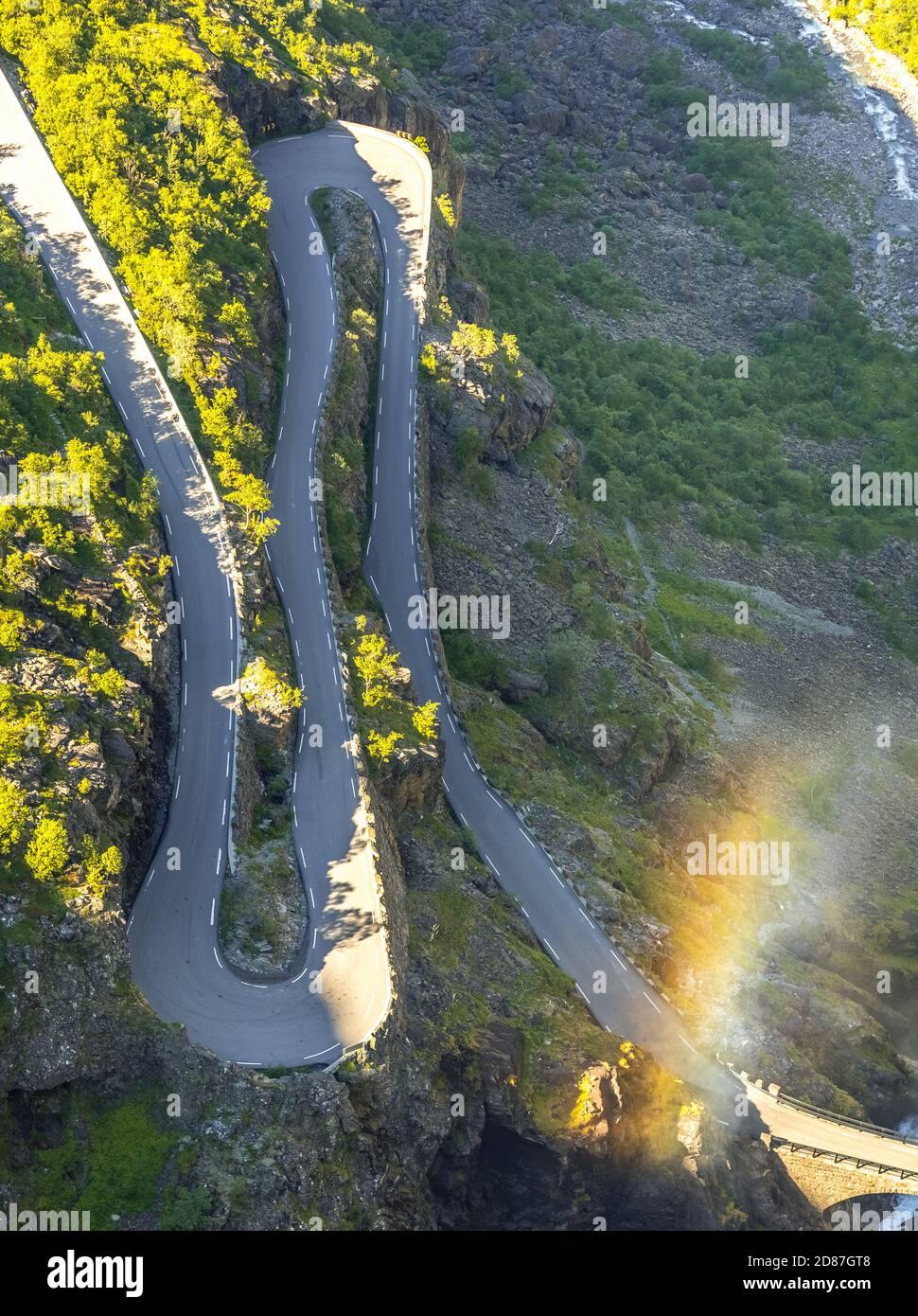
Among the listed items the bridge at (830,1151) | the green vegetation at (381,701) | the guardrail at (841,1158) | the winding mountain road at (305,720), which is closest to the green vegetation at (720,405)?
the winding mountain road at (305,720)

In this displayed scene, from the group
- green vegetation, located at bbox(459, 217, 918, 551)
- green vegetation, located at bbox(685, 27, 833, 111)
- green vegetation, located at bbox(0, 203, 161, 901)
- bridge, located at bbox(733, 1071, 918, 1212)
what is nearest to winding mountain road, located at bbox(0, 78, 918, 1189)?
bridge, located at bbox(733, 1071, 918, 1212)

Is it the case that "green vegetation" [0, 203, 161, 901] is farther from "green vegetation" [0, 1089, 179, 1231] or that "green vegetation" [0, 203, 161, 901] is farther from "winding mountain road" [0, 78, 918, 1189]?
"green vegetation" [0, 1089, 179, 1231]

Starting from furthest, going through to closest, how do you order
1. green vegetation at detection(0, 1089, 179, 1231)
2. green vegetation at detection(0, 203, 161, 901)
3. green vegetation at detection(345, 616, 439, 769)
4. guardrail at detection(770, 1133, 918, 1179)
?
green vegetation at detection(345, 616, 439, 769) < guardrail at detection(770, 1133, 918, 1179) < green vegetation at detection(0, 203, 161, 901) < green vegetation at detection(0, 1089, 179, 1231)

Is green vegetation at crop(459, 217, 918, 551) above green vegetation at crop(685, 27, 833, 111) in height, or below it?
below

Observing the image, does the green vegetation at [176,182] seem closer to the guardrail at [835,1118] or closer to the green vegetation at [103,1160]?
the green vegetation at [103,1160]

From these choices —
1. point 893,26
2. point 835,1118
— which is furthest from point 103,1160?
point 893,26

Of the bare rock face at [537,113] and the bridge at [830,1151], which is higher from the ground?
the bare rock face at [537,113]
